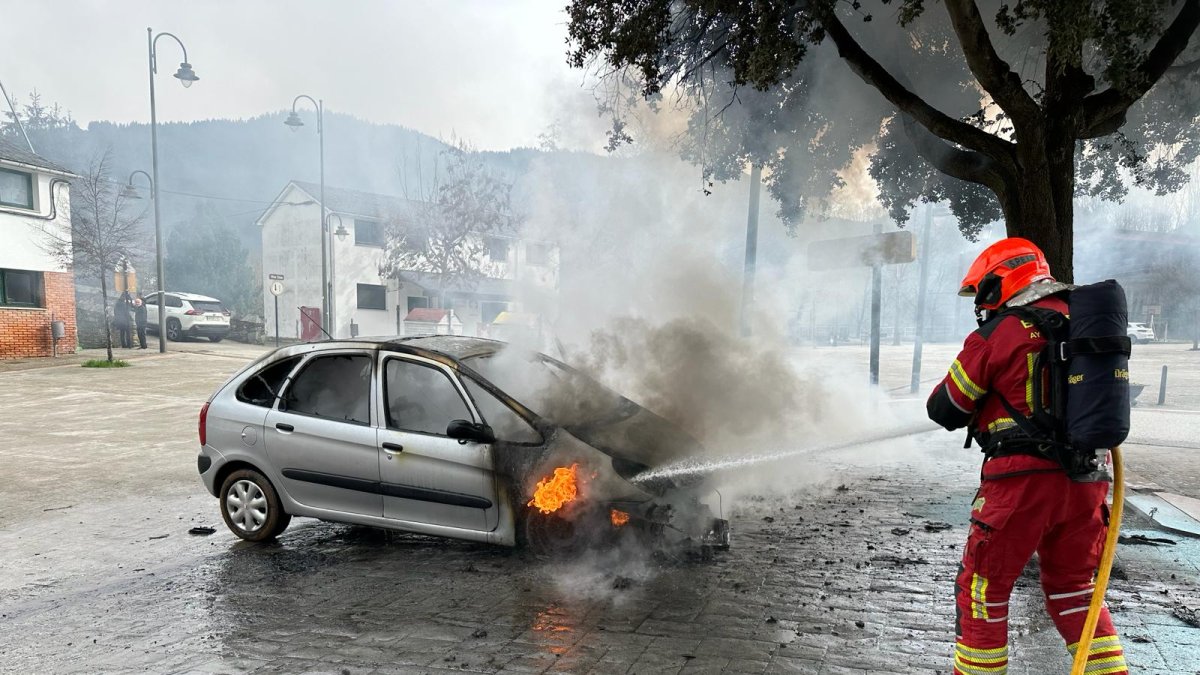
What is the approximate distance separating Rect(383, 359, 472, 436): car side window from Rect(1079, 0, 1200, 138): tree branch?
503 centimetres

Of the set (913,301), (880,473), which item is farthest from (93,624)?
(913,301)

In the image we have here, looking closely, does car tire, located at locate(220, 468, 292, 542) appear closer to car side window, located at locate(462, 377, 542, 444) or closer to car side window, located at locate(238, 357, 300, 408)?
car side window, located at locate(238, 357, 300, 408)

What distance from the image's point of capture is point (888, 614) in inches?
156

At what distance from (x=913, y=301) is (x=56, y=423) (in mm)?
34885

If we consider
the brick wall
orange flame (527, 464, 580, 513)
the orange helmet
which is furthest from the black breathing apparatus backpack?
the brick wall

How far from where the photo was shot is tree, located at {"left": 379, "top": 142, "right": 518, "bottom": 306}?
29.1 metres

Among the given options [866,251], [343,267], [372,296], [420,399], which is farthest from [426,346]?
[372,296]

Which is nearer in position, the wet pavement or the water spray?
the wet pavement

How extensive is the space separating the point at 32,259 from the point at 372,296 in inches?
608

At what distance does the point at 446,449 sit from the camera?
470cm

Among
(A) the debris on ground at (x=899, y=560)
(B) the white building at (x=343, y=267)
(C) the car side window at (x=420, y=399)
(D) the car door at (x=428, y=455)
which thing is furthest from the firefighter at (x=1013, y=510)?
(B) the white building at (x=343, y=267)

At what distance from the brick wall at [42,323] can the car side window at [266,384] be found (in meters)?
19.7

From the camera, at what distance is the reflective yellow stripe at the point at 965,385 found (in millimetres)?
2920

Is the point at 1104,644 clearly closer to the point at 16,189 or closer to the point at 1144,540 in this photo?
the point at 1144,540
